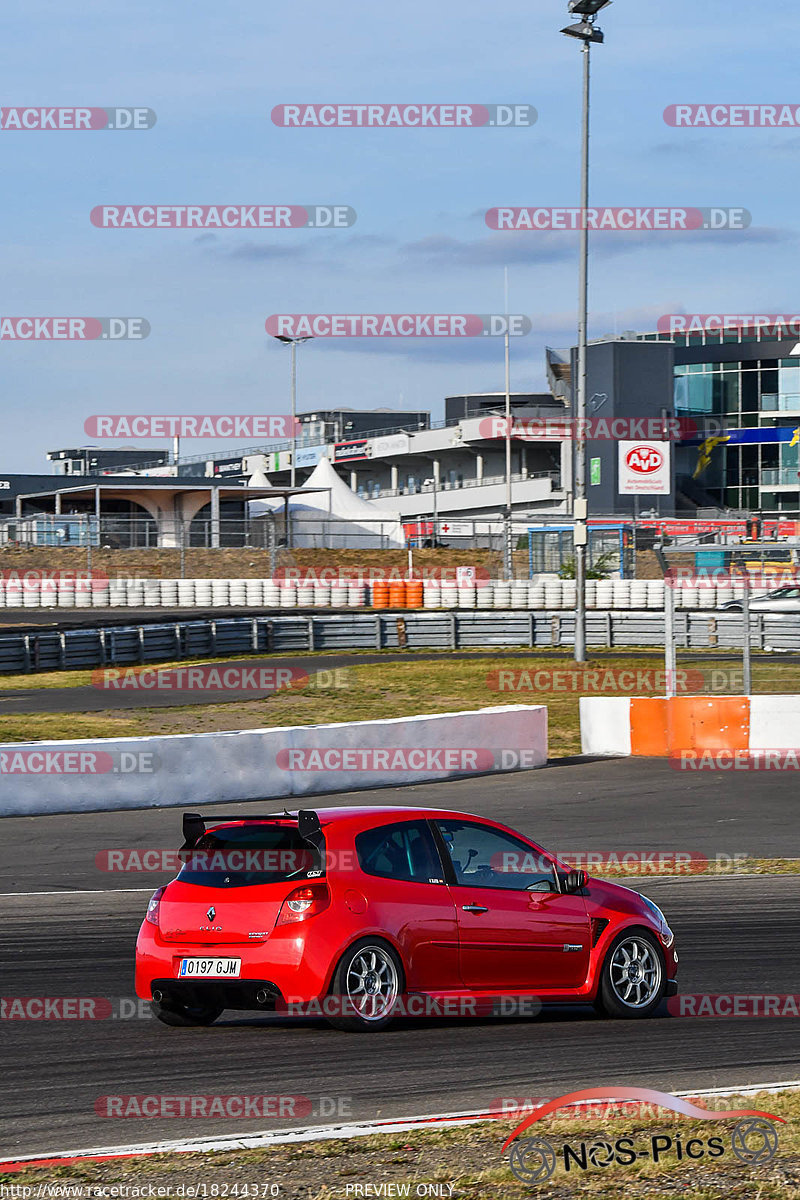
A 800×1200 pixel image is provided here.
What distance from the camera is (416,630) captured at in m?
36.5

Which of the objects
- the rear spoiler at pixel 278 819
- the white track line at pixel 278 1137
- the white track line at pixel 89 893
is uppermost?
the rear spoiler at pixel 278 819

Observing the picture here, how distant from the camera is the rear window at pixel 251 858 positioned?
7.48 meters

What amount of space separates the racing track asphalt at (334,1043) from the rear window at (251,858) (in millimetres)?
823

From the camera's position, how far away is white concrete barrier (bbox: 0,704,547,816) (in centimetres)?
1683

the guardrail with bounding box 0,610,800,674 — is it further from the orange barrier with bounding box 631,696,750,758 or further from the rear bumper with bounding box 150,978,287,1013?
the rear bumper with bounding box 150,978,287,1013

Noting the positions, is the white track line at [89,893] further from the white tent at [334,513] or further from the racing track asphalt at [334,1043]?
the white tent at [334,513]

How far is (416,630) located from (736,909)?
2496cm

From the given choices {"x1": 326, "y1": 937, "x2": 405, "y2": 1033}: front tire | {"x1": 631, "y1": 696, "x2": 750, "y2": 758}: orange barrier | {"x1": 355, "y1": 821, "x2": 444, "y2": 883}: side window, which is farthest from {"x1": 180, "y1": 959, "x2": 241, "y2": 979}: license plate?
{"x1": 631, "y1": 696, "x2": 750, "y2": 758}: orange barrier

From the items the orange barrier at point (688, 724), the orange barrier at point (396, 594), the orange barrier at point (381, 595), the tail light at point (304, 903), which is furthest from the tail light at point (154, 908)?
the orange barrier at point (381, 595)

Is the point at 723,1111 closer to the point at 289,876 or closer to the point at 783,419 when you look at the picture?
the point at 289,876

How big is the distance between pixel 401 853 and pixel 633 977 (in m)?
1.66

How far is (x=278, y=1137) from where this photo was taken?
554 centimetres

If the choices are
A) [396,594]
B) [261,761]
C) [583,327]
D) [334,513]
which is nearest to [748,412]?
[334,513]

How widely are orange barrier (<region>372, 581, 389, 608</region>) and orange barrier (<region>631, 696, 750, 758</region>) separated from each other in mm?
23733
